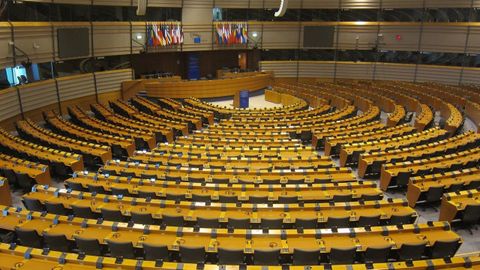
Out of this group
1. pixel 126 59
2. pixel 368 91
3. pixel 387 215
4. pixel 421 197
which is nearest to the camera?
pixel 387 215

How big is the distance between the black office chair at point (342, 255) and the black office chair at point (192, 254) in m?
2.33

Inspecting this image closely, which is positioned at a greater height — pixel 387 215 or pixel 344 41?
pixel 344 41

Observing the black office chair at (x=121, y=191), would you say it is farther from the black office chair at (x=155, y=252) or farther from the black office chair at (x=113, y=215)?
the black office chair at (x=155, y=252)

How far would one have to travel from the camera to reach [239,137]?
15852 millimetres

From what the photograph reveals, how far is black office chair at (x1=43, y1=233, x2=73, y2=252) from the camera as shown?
7543mm

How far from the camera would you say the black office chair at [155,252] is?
7227 mm

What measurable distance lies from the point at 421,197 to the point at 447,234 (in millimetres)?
2730

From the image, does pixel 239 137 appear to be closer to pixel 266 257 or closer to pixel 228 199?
pixel 228 199

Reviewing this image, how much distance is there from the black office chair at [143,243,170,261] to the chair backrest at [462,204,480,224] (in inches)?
272

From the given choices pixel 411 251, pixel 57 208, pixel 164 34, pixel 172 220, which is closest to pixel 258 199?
pixel 172 220

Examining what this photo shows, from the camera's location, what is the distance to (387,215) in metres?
8.80

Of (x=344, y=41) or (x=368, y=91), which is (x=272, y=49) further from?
(x=368, y=91)

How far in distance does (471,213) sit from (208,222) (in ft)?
20.2

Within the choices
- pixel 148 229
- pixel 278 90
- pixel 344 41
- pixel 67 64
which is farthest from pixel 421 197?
pixel 344 41
